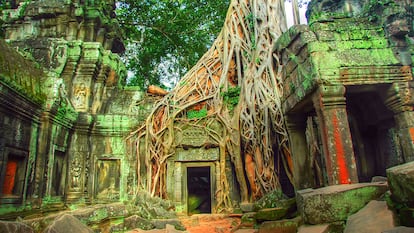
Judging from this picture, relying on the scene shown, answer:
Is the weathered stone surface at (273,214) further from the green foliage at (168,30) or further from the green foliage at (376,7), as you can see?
the green foliage at (168,30)

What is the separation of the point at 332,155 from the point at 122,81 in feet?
22.0

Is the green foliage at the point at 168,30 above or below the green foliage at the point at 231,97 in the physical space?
above

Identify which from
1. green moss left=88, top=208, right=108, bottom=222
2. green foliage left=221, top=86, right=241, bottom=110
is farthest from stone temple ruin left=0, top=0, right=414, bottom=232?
green moss left=88, top=208, right=108, bottom=222

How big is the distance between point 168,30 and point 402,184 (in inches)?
508

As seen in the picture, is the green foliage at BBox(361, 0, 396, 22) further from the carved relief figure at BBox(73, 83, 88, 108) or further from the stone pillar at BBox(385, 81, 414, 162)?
the carved relief figure at BBox(73, 83, 88, 108)

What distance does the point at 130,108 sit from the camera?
Answer: 7.89 metres

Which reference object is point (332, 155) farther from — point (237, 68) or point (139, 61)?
point (139, 61)

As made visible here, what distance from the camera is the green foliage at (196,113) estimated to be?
7891 mm

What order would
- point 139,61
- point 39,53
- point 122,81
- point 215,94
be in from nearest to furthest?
point 39,53 < point 215,94 < point 122,81 < point 139,61

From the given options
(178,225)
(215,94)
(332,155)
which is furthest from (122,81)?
(332,155)

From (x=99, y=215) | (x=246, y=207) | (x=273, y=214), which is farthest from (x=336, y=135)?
(x=99, y=215)

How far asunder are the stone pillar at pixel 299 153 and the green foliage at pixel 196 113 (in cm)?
316

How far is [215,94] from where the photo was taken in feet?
26.5

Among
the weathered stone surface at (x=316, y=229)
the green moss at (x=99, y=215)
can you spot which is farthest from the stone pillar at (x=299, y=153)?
the green moss at (x=99, y=215)
